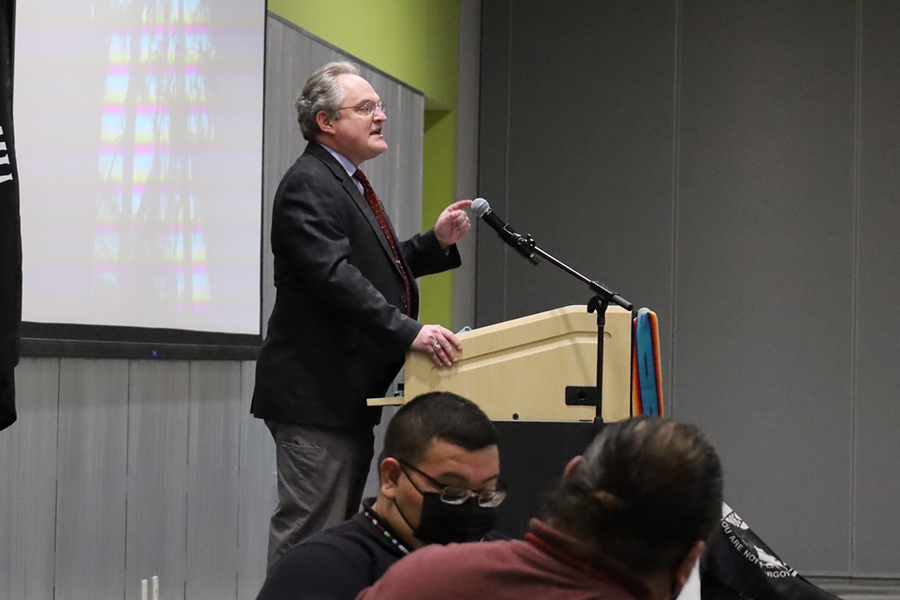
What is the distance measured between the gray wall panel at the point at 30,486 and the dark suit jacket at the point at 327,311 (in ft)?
2.13

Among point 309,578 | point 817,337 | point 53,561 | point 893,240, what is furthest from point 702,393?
point 309,578

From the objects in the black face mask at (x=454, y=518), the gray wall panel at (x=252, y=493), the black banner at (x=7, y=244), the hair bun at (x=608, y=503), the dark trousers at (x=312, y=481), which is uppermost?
the black banner at (x=7, y=244)

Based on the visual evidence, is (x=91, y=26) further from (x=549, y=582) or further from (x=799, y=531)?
(x=799, y=531)

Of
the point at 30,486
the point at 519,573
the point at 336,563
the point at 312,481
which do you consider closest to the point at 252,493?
the point at 30,486

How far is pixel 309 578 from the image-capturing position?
144cm

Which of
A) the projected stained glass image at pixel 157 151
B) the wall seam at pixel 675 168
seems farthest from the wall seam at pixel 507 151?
the projected stained glass image at pixel 157 151

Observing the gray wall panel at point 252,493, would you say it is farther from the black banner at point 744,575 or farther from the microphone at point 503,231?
the black banner at point 744,575

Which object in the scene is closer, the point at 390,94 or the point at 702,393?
the point at 390,94

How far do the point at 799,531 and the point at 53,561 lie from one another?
431 cm

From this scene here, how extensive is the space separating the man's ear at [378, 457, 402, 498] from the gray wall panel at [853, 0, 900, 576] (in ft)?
16.8

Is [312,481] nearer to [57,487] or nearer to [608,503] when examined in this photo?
[57,487]

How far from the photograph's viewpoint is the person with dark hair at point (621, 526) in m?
0.95

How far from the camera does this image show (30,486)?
9.73ft

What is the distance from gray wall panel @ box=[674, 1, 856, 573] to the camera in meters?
6.30
